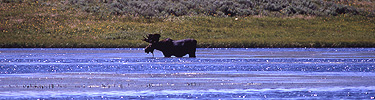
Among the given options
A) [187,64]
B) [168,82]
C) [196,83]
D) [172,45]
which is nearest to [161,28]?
[172,45]

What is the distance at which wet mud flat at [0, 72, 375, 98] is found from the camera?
21062 mm

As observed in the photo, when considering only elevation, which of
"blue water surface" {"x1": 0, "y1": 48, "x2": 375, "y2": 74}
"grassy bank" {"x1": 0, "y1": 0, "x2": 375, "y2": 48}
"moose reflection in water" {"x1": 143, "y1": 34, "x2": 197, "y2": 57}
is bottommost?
"blue water surface" {"x1": 0, "y1": 48, "x2": 375, "y2": 74}

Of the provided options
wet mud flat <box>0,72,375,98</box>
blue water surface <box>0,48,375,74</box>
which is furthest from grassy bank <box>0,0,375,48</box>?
wet mud flat <box>0,72,375,98</box>

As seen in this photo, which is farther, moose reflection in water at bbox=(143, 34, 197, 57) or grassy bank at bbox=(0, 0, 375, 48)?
grassy bank at bbox=(0, 0, 375, 48)

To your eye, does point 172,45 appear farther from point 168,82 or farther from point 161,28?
point 161,28

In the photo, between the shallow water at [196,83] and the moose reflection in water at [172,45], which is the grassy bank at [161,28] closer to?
the moose reflection in water at [172,45]

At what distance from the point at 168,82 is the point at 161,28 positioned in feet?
221

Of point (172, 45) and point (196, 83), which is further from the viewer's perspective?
point (172, 45)

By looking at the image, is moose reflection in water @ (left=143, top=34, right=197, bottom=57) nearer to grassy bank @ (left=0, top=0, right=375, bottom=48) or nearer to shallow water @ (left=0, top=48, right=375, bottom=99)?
shallow water @ (left=0, top=48, right=375, bottom=99)

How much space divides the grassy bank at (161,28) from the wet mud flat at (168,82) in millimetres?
45231

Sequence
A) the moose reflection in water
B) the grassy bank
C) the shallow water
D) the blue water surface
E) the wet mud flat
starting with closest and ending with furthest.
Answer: the shallow water < the wet mud flat < the blue water surface < the moose reflection in water < the grassy bank

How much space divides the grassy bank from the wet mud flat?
148 ft

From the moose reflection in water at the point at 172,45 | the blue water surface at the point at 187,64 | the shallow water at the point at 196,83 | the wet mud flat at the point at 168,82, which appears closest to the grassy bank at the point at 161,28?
the moose reflection in water at the point at 172,45

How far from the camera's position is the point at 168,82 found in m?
23.9
